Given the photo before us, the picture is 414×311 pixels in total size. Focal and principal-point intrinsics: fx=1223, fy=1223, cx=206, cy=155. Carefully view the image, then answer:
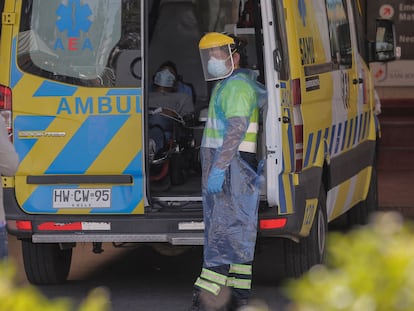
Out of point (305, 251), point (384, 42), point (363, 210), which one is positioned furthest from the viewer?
point (363, 210)

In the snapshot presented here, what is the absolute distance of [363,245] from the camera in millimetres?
2322

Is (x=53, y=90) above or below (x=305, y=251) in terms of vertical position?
above

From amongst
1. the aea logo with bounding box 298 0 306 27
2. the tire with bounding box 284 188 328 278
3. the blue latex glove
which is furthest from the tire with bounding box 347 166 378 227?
the blue latex glove

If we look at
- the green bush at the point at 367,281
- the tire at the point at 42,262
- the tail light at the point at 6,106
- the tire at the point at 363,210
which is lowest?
the tire at the point at 363,210

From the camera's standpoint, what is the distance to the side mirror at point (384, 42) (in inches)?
412

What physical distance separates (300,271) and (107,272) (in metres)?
1.91

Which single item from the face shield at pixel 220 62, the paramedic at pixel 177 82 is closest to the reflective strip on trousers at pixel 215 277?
the face shield at pixel 220 62

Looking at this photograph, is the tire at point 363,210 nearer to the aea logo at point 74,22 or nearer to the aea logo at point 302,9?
the aea logo at point 302,9

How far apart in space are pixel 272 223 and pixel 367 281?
522cm

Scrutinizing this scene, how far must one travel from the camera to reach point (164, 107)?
9.38 m

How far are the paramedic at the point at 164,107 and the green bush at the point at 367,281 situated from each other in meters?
6.45

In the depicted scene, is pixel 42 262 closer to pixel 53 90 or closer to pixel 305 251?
pixel 53 90

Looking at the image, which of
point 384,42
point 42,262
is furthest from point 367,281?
point 384,42

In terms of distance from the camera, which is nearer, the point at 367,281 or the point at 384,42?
the point at 367,281
